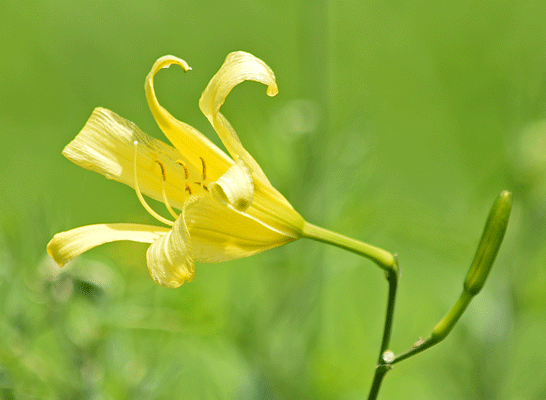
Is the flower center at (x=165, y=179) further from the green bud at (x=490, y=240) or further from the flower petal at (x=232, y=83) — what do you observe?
the green bud at (x=490, y=240)

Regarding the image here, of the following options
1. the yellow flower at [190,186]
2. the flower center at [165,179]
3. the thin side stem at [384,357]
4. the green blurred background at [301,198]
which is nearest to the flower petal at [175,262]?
Result: the yellow flower at [190,186]

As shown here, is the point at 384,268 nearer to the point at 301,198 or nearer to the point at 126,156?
the point at 126,156

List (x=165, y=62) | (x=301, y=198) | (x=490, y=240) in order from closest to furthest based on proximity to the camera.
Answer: (x=490, y=240), (x=165, y=62), (x=301, y=198)

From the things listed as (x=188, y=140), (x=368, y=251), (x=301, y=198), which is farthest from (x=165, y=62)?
(x=301, y=198)

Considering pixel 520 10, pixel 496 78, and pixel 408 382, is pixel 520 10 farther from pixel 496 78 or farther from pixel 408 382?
pixel 408 382

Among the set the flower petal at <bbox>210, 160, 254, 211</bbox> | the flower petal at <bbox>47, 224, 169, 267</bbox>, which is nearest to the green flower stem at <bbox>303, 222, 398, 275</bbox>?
the flower petal at <bbox>210, 160, 254, 211</bbox>

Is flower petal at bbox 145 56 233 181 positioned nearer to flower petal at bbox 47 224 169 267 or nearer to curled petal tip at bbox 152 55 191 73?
curled petal tip at bbox 152 55 191 73
